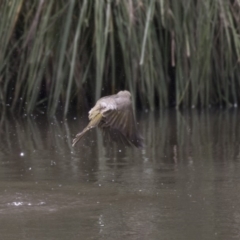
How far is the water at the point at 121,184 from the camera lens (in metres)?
3.87

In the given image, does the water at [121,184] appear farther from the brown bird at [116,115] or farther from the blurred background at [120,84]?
the brown bird at [116,115]

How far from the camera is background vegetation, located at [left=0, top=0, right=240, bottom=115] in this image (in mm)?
7719

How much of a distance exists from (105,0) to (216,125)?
1491 mm

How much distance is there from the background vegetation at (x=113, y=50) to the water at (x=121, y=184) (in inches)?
35.5

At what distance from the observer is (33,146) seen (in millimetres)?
6090

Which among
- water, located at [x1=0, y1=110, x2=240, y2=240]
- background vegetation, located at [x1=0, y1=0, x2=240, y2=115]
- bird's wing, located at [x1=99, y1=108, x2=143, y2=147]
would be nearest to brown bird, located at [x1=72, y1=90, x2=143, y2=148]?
bird's wing, located at [x1=99, y1=108, x2=143, y2=147]

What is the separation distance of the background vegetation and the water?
90 centimetres

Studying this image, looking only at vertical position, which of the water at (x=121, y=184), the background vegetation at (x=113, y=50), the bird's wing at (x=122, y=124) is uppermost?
the background vegetation at (x=113, y=50)

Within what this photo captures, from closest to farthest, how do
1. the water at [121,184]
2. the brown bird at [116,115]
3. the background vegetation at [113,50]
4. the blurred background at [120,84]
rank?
1. the water at [121,184]
2. the brown bird at [116,115]
3. the blurred background at [120,84]
4. the background vegetation at [113,50]

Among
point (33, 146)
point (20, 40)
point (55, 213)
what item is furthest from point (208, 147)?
point (20, 40)

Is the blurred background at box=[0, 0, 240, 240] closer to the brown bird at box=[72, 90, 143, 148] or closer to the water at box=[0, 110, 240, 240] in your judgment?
the water at box=[0, 110, 240, 240]

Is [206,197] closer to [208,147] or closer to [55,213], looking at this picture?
[55,213]

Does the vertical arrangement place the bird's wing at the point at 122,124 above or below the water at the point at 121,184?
above

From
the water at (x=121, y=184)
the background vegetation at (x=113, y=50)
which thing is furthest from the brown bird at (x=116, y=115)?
the background vegetation at (x=113, y=50)
